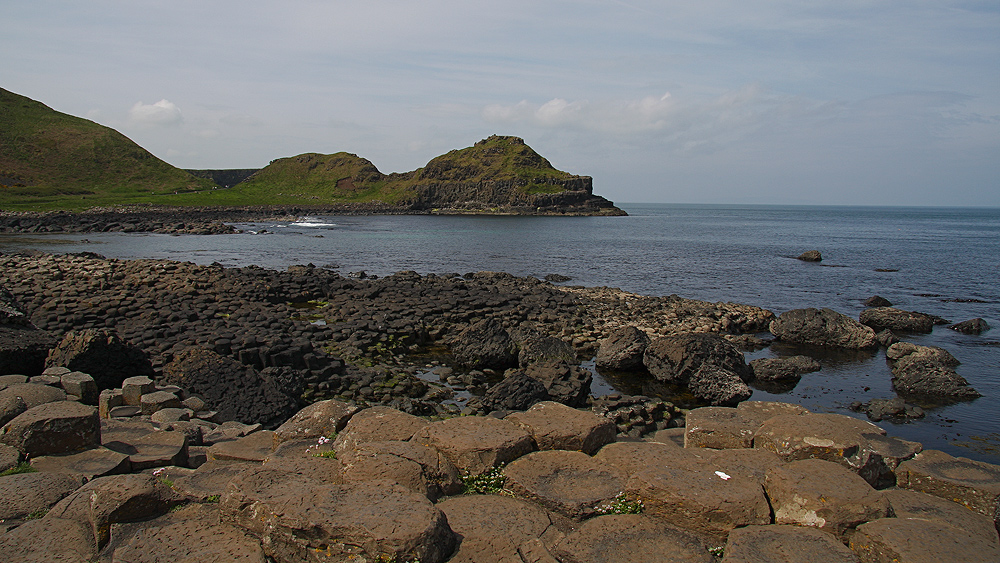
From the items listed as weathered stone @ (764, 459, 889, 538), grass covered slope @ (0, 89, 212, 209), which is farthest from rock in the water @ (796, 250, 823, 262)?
grass covered slope @ (0, 89, 212, 209)

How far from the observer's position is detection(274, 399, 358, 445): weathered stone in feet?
29.9

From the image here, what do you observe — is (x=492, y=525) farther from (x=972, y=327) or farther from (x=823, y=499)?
(x=972, y=327)

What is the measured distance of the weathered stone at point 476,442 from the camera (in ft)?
24.3

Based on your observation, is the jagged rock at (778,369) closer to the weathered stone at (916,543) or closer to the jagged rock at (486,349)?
the jagged rock at (486,349)

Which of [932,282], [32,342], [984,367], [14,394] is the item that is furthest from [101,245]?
[932,282]

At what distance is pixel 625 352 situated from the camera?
2038cm

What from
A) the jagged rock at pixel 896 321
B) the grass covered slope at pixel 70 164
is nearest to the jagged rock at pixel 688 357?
the jagged rock at pixel 896 321

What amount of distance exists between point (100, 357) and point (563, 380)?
12779 millimetres

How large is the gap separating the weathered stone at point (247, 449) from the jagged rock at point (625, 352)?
13.2 meters

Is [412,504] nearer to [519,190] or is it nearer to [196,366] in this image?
[196,366]

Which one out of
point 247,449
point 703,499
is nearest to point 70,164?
point 247,449

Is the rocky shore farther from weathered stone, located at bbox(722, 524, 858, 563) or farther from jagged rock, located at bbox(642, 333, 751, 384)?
jagged rock, located at bbox(642, 333, 751, 384)

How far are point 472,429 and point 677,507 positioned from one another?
2.95 m

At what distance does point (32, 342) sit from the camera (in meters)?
14.9
